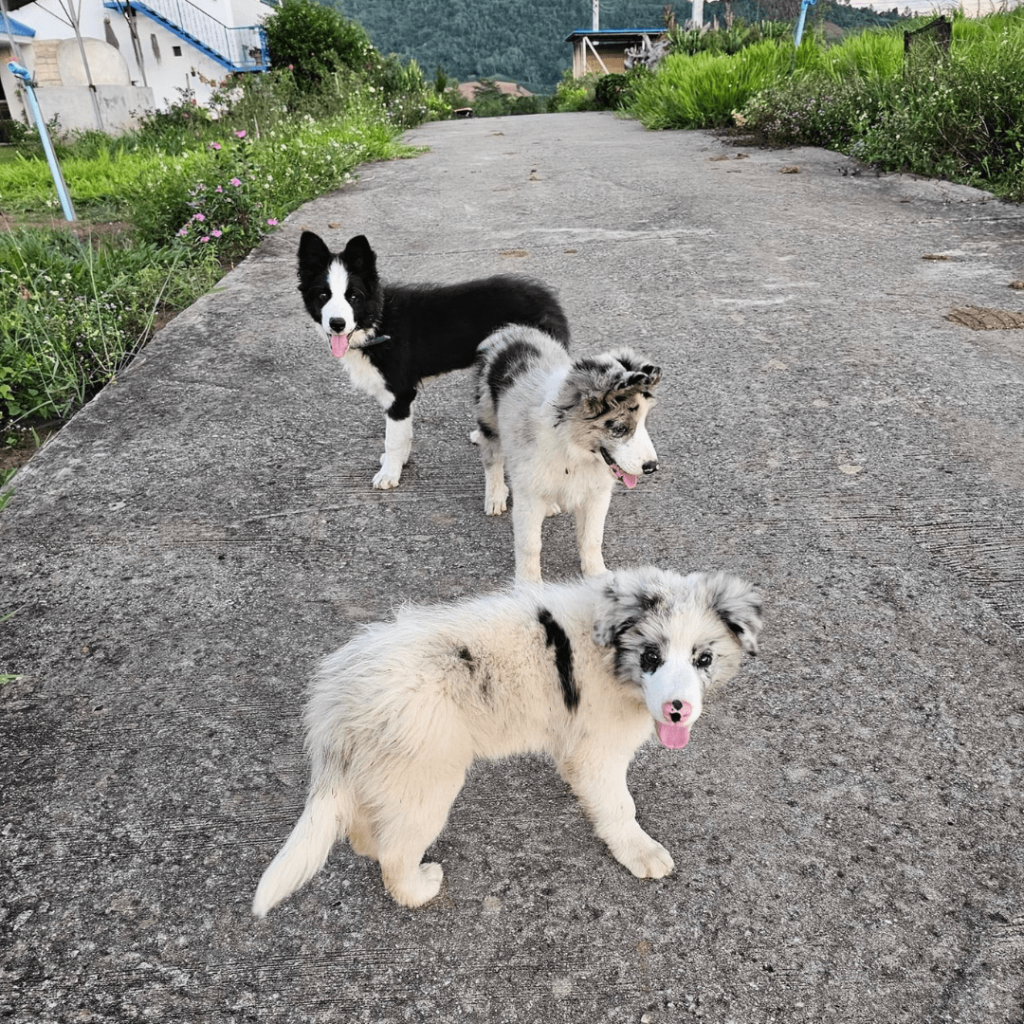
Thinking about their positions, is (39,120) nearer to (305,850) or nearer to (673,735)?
(305,850)

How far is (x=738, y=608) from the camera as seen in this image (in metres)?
2.11

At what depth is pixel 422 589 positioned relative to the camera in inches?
135

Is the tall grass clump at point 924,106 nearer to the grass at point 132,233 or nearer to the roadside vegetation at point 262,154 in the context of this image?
the roadside vegetation at point 262,154

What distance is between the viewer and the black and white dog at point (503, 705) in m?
2.00

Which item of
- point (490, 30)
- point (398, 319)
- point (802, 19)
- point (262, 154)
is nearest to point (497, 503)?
point (398, 319)

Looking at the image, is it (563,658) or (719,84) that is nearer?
(563,658)

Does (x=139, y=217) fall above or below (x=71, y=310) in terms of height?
above

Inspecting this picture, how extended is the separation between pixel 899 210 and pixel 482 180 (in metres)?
5.66

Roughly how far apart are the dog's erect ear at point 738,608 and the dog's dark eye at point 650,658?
0.21 metres

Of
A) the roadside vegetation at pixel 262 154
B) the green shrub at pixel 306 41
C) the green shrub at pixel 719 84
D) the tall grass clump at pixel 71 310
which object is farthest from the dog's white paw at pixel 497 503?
the green shrub at pixel 306 41

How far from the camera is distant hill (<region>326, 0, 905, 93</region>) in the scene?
79.5 meters

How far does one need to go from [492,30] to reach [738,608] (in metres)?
102

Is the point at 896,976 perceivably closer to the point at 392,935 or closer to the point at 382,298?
the point at 392,935

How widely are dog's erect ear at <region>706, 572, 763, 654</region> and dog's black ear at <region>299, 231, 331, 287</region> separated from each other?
2.70 m
